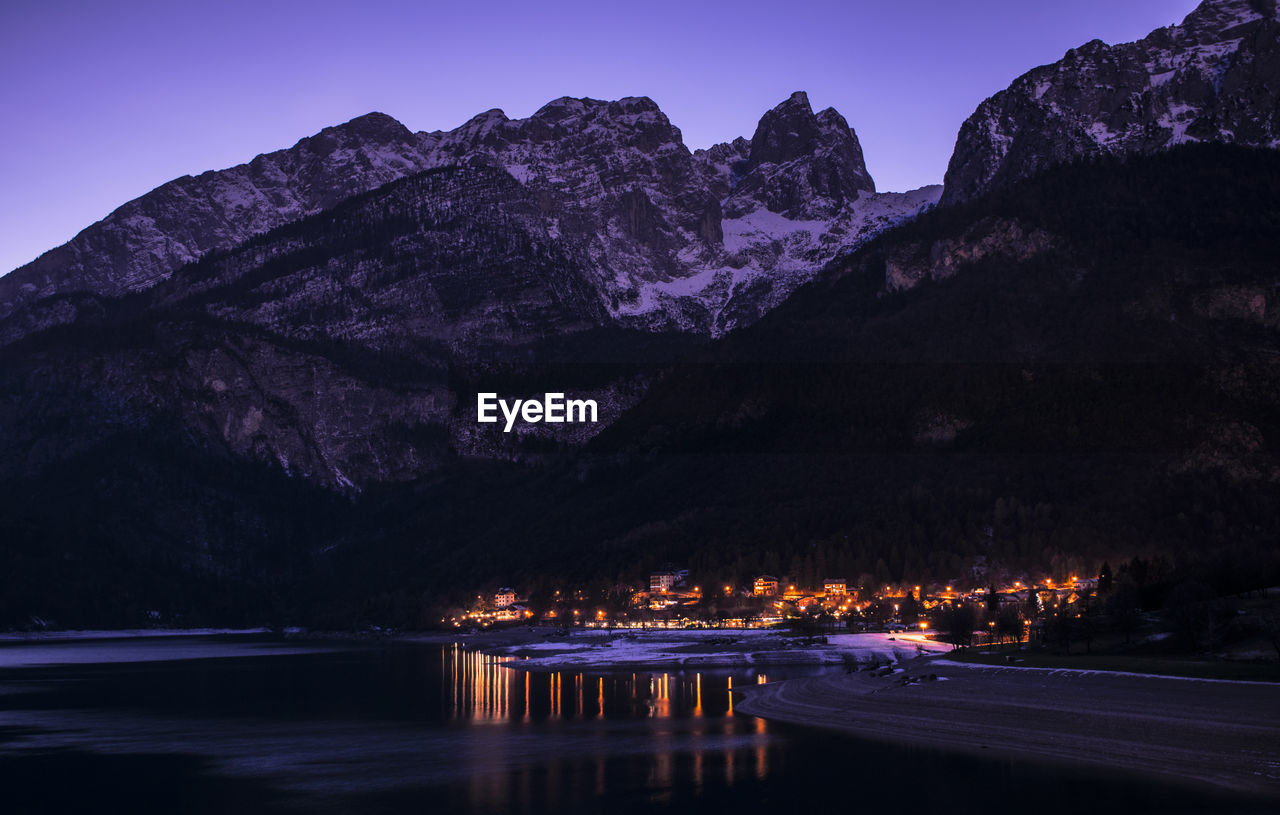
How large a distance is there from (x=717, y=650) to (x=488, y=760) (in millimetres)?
83567

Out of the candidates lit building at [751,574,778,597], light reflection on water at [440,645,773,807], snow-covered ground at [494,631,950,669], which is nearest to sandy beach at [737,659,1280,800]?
light reflection on water at [440,645,773,807]

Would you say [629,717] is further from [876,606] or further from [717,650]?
[876,606]

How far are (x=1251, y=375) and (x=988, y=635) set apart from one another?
307ft

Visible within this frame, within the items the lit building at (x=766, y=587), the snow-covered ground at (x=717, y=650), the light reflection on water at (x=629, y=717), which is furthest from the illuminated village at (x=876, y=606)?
the light reflection on water at (x=629, y=717)

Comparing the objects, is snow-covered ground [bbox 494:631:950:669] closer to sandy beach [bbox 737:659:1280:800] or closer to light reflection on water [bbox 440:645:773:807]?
light reflection on water [bbox 440:645:773:807]

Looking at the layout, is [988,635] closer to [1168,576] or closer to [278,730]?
[1168,576]

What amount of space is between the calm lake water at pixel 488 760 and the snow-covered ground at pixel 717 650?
1626 cm

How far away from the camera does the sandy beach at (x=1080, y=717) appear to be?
5042 cm

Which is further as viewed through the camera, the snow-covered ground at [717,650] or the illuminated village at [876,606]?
the illuminated village at [876,606]

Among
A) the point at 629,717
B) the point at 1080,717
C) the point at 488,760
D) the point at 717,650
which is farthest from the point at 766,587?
the point at 1080,717

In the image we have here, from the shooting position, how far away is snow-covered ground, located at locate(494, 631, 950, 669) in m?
126

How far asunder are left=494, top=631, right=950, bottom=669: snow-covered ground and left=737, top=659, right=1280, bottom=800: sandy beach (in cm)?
2995

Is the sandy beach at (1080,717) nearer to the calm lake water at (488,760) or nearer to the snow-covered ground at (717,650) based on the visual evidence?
the calm lake water at (488,760)

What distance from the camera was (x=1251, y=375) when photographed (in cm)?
18050
